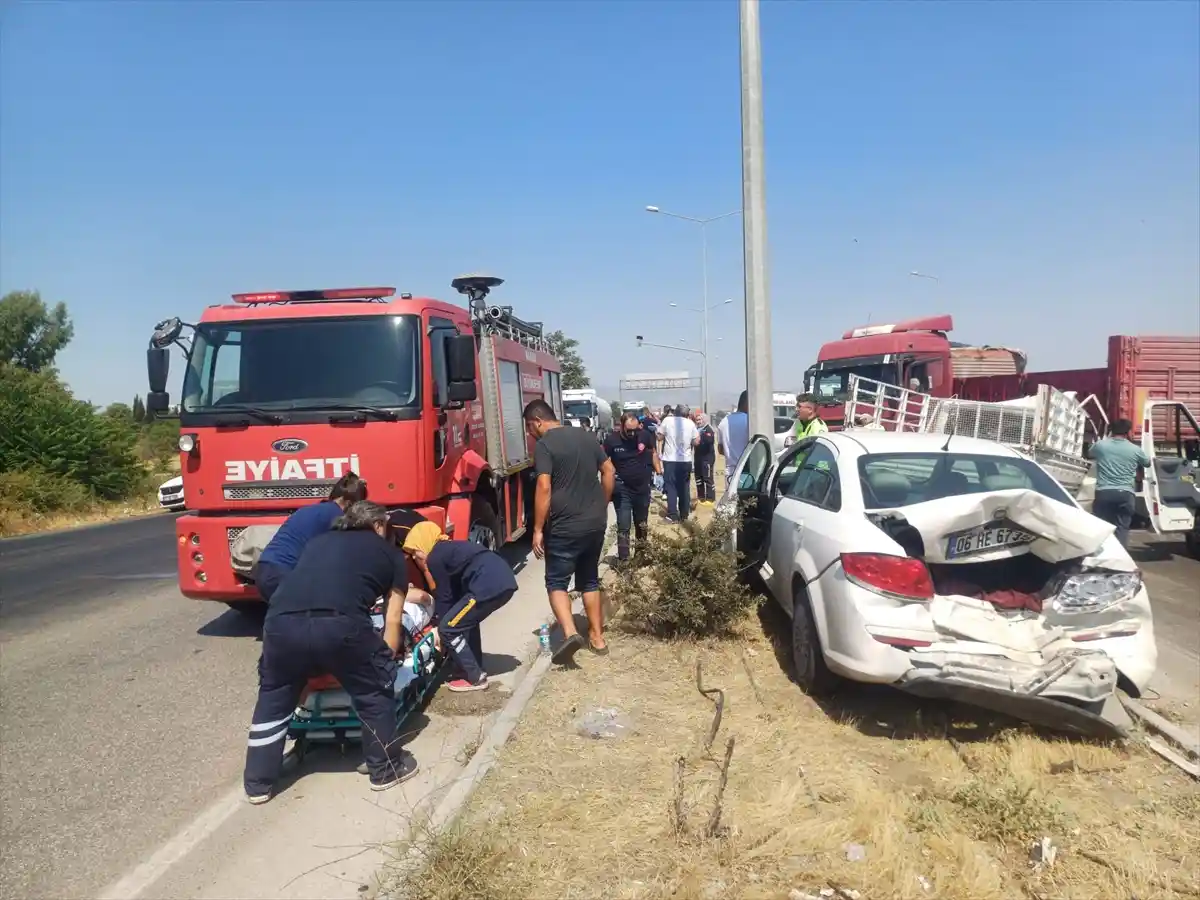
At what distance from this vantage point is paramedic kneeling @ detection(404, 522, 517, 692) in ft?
17.8

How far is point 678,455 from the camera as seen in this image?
1166 cm

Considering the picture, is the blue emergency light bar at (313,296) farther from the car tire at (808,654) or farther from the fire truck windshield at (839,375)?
the fire truck windshield at (839,375)

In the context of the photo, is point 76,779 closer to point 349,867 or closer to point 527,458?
point 349,867

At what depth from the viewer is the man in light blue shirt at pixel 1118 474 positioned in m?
9.17

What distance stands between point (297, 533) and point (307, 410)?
1.81 m

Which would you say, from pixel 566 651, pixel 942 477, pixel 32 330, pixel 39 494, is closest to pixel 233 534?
pixel 566 651

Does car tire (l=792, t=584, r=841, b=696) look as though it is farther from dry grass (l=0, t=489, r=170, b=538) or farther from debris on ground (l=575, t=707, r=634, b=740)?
dry grass (l=0, t=489, r=170, b=538)

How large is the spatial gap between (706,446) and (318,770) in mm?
11594

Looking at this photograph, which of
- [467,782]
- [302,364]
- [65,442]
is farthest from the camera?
[65,442]

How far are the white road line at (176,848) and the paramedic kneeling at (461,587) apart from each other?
1.53 meters

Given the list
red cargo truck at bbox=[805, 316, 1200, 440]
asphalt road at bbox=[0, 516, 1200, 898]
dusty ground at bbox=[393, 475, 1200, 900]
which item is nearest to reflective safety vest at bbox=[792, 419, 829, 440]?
asphalt road at bbox=[0, 516, 1200, 898]

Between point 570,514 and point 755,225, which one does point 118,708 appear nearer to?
point 570,514

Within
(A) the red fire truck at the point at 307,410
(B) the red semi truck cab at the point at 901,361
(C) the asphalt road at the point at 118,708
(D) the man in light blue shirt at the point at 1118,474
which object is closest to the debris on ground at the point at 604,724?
(C) the asphalt road at the point at 118,708

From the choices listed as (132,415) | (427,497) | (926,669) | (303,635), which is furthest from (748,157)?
(132,415)
